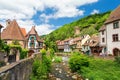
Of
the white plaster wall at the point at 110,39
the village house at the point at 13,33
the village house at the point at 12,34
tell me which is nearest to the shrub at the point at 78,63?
the white plaster wall at the point at 110,39

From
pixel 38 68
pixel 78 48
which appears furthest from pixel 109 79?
pixel 78 48

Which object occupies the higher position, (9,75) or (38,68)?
(9,75)

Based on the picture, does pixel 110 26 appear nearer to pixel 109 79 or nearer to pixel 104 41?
pixel 104 41

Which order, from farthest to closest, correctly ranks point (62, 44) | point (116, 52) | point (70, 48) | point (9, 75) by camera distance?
1. point (62, 44)
2. point (70, 48)
3. point (116, 52)
4. point (9, 75)

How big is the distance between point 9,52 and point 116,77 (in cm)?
1828

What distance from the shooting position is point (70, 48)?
95875 mm

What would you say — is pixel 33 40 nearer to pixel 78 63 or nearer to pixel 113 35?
pixel 113 35

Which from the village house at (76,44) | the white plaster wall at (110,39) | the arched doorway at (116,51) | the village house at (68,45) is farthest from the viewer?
the village house at (68,45)

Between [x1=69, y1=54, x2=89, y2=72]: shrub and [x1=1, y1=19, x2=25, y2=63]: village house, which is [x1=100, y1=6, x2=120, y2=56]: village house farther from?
[x1=1, y1=19, x2=25, y2=63]: village house

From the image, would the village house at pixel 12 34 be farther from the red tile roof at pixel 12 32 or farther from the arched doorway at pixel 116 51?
the arched doorway at pixel 116 51

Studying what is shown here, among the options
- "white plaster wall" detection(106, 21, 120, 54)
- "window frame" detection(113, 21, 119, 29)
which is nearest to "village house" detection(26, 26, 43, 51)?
"white plaster wall" detection(106, 21, 120, 54)

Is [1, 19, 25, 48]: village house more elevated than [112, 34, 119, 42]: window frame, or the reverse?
[1, 19, 25, 48]: village house

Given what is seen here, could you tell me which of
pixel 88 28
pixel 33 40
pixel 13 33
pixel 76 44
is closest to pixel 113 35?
pixel 13 33

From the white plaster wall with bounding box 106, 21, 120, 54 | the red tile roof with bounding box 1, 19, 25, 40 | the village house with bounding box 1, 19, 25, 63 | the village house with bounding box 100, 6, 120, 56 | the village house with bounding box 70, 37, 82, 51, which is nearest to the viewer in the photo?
the village house with bounding box 100, 6, 120, 56
